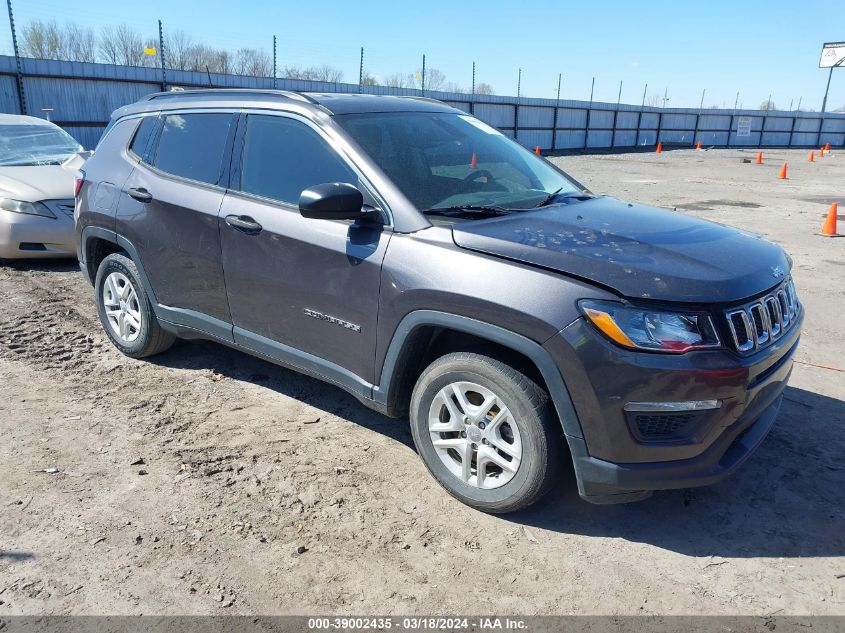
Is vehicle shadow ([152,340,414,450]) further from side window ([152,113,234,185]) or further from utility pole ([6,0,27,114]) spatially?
utility pole ([6,0,27,114])

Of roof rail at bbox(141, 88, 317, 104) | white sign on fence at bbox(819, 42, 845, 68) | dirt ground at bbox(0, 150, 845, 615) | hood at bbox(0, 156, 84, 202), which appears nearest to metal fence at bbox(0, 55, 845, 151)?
hood at bbox(0, 156, 84, 202)

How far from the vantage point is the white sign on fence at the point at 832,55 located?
66.8 meters

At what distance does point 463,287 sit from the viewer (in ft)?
9.87

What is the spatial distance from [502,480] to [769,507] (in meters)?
1.35

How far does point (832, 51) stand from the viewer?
67375 mm

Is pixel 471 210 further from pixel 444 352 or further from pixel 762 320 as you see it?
pixel 762 320

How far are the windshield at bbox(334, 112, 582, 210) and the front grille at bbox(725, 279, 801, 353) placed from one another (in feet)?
4.26

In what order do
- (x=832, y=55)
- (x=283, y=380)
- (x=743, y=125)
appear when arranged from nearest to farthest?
(x=283, y=380) → (x=743, y=125) → (x=832, y=55)

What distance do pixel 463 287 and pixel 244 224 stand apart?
1519mm

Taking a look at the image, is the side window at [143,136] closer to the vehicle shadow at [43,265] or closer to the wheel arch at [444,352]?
the wheel arch at [444,352]

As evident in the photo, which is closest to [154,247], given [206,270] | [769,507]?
[206,270]

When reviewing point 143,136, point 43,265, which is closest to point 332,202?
point 143,136

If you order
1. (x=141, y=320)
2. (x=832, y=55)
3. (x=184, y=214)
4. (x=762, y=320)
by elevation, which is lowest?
(x=141, y=320)

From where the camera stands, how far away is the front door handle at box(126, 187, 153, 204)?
14.6ft
